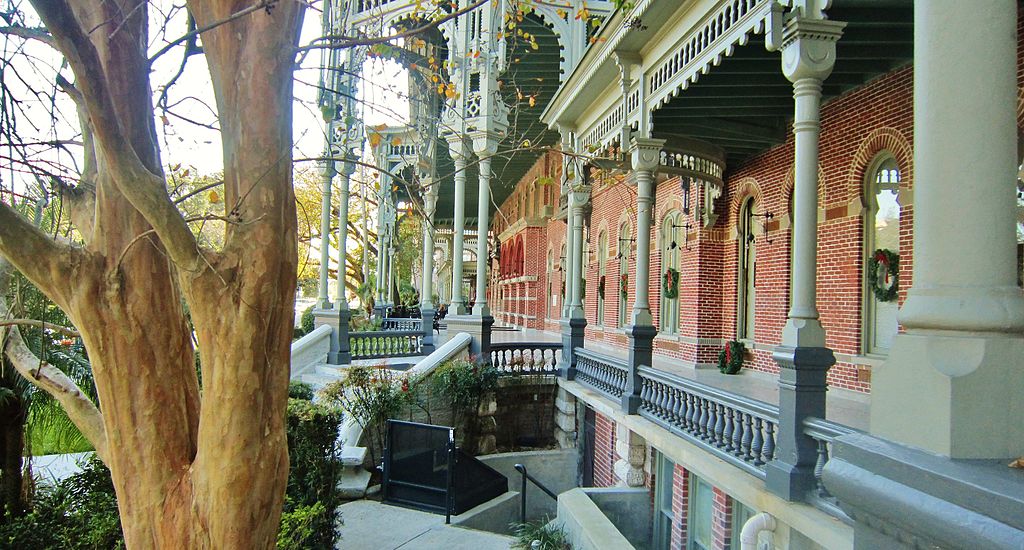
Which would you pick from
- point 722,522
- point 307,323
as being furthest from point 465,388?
point 307,323

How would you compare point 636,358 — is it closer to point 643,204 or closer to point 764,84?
point 643,204

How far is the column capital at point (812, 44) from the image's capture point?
549 centimetres

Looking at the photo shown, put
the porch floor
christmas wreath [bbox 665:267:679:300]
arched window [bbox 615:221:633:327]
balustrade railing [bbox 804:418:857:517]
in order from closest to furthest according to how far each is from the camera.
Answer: balustrade railing [bbox 804:418:857:517], the porch floor, christmas wreath [bbox 665:267:679:300], arched window [bbox 615:221:633:327]

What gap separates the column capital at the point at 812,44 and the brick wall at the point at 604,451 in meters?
7.37

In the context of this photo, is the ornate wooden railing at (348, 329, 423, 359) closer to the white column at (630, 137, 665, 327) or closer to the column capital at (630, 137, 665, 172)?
the white column at (630, 137, 665, 327)

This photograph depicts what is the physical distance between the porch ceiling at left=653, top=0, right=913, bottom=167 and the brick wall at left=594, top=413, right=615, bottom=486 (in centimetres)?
546

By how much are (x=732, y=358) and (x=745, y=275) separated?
169 centimetres

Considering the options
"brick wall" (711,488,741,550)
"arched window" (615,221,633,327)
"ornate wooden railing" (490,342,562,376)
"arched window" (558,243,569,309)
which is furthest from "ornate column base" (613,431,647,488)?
"arched window" (558,243,569,309)

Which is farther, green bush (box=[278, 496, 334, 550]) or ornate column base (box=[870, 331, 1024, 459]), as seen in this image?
green bush (box=[278, 496, 334, 550])

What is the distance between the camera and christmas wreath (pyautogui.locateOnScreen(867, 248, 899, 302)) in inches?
316

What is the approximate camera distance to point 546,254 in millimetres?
26672

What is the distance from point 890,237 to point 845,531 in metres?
5.27

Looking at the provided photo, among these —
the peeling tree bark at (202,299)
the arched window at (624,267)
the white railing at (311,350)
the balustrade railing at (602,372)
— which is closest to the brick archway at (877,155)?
the balustrade railing at (602,372)

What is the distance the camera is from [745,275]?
12.1 m
